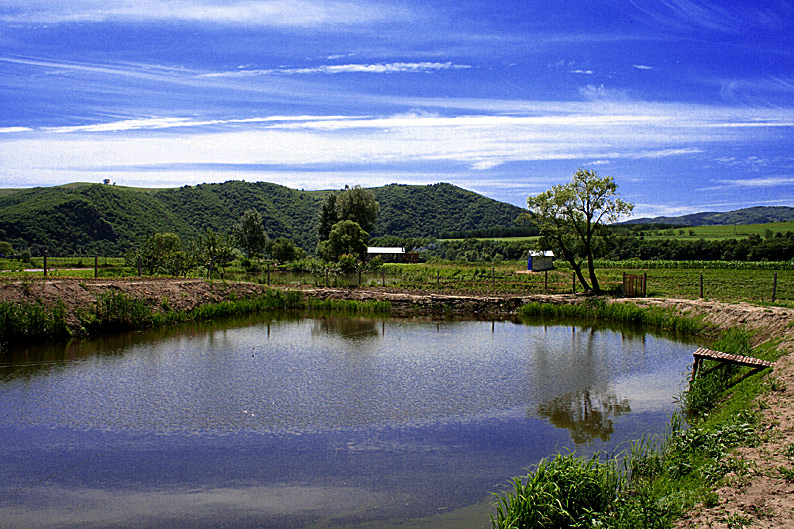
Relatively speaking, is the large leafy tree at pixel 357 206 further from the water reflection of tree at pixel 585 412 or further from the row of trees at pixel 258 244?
the water reflection of tree at pixel 585 412

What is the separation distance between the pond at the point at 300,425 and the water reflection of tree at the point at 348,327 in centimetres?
275

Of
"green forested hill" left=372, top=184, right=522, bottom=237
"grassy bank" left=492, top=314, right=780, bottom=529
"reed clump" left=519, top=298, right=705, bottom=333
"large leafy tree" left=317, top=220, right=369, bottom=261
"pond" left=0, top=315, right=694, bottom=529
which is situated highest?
"green forested hill" left=372, top=184, right=522, bottom=237

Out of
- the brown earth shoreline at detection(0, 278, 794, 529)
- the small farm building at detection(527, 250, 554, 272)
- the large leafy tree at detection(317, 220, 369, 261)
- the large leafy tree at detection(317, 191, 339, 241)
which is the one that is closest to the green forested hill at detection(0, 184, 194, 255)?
the large leafy tree at detection(317, 191, 339, 241)

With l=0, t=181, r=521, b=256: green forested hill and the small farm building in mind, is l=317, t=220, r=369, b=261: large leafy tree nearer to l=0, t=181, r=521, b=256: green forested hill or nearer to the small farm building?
the small farm building

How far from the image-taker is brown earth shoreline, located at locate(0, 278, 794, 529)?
562 centimetres

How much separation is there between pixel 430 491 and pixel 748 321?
14834 mm

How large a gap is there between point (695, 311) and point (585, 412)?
12.9 metres

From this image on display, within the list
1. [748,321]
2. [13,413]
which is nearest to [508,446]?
[13,413]

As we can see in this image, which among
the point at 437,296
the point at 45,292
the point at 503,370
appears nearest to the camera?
the point at 503,370

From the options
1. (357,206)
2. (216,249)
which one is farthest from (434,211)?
(216,249)

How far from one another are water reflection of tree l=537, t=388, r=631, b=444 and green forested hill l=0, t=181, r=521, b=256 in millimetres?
28579

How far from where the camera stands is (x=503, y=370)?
1448 centimetres

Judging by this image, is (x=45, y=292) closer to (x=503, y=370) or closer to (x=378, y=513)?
(x=503, y=370)

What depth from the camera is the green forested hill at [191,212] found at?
7156 cm
